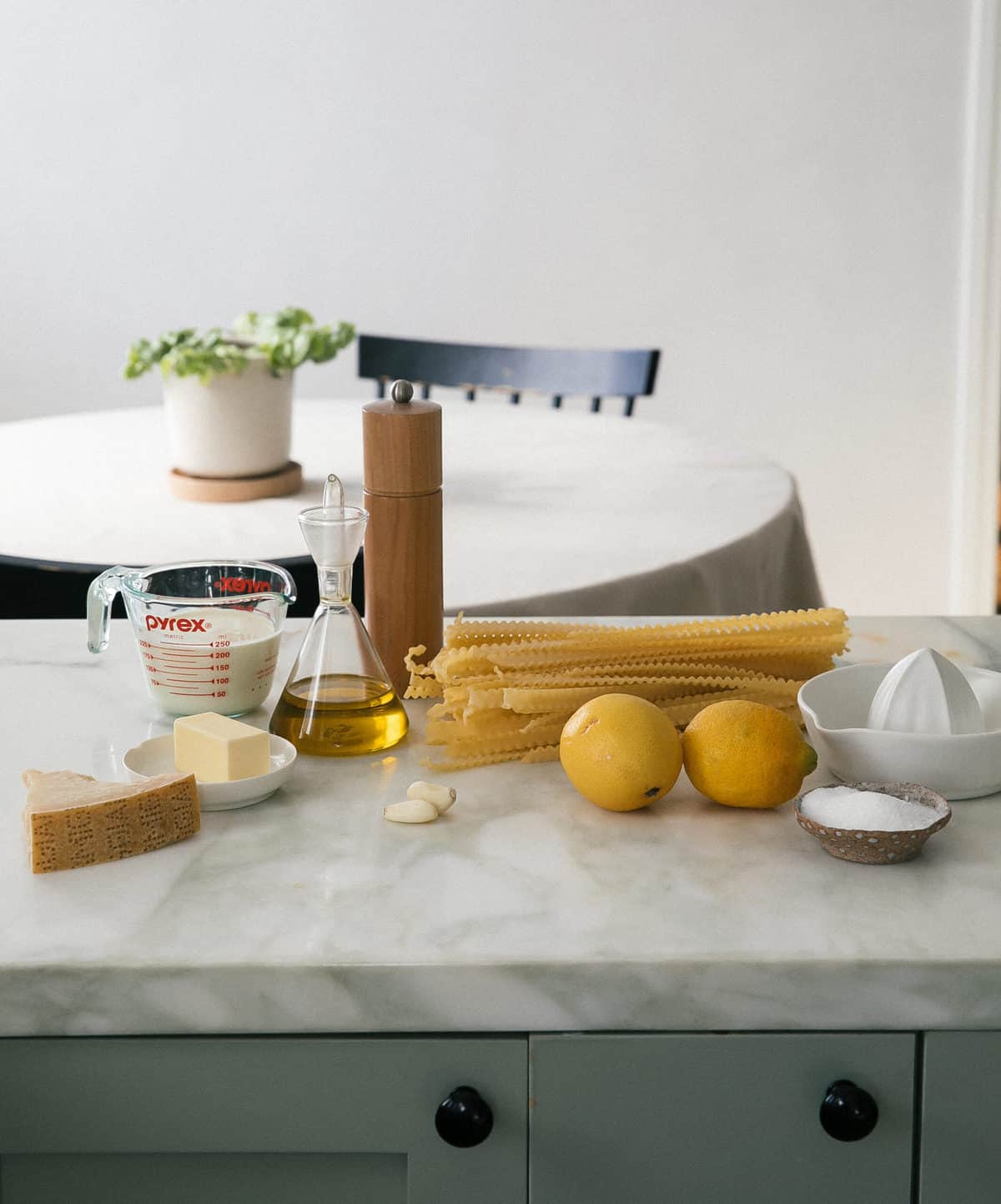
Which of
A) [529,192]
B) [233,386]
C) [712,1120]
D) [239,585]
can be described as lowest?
[712,1120]

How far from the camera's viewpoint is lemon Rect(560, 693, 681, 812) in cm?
79

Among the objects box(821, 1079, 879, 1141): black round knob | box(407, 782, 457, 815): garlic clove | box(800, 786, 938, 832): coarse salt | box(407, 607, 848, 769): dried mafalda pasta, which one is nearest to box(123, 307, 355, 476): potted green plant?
box(407, 607, 848, 769): dried mafalda pasta

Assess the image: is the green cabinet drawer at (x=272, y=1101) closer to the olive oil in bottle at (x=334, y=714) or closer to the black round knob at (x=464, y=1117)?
the black round knob at (x=464, y=1117)

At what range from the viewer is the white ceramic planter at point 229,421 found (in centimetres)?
182

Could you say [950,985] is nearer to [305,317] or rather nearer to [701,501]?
[701,501]

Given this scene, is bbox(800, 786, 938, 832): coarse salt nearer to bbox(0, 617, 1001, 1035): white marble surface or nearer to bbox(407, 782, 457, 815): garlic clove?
bbox(0, 617, 1001, 1035): white marble surface

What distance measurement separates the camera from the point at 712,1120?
2.25 ft

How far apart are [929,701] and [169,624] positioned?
19.7 inches

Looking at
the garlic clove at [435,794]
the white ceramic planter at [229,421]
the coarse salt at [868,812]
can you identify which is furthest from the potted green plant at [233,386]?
the coarse salt at [868,812]

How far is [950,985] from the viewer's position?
657 millimetres

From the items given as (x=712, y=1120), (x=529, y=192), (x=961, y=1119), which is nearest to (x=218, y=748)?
(x=712, y=1120)

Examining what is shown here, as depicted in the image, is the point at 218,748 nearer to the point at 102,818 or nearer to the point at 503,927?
the point at 102,818

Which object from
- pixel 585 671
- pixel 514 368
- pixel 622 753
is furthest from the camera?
pixel 514 368

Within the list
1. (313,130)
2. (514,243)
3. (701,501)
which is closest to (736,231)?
(514,243)
